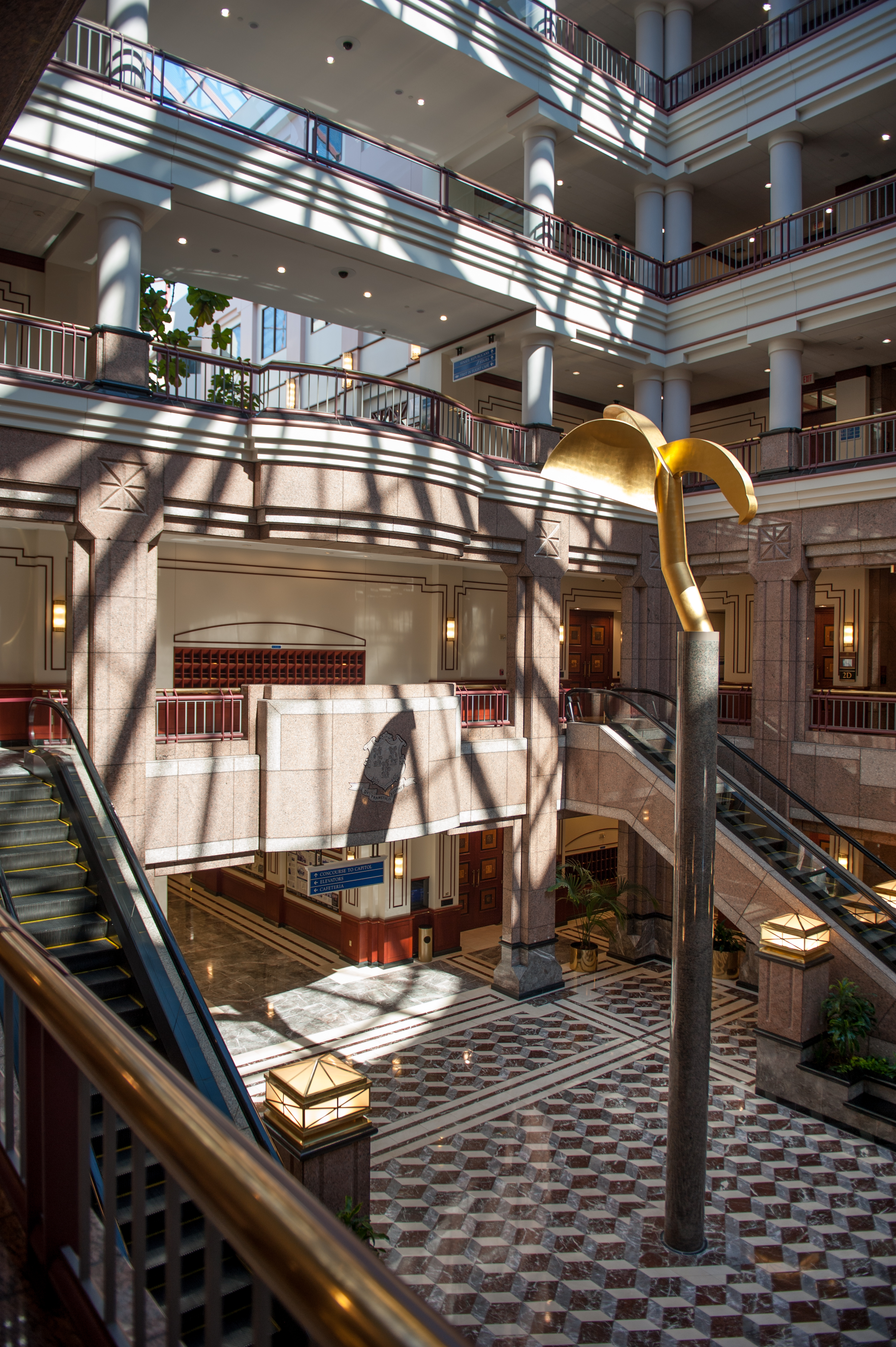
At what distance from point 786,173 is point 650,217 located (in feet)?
8.01

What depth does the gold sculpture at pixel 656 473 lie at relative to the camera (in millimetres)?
7645

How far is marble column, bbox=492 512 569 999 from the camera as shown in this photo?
13.7 metres

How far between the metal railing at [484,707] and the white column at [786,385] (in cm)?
632

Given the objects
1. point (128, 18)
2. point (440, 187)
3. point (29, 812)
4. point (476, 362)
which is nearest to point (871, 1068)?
point (29, 812)

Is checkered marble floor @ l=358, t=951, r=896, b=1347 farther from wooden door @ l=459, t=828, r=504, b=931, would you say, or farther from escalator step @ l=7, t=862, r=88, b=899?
wooden door @ l=459, t=828, r=504, b=931

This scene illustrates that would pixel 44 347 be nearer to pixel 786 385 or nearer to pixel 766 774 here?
pixel 786 385

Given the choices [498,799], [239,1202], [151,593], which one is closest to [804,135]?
[498,799]

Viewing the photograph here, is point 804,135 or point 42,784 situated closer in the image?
point 42,784

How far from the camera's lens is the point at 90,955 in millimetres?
6434

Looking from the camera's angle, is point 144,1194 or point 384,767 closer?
point 144,1194

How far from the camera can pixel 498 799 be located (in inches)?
525

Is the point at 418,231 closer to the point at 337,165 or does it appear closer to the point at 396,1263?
the point at 337,165

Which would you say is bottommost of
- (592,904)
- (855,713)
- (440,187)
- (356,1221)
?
(356,1221)

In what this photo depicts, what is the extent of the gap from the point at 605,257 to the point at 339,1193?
16.1 meters
